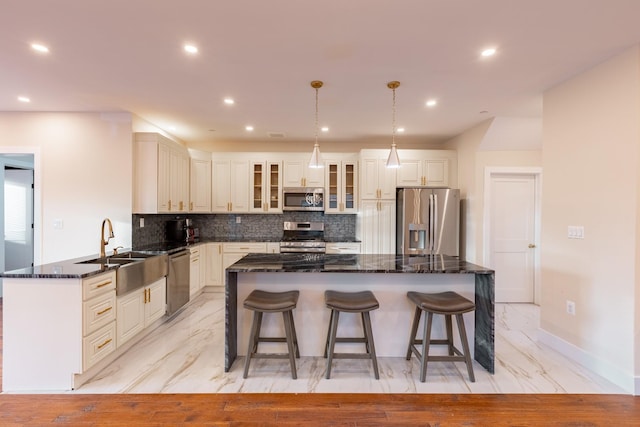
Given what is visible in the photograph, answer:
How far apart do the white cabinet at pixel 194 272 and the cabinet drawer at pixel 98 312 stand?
1.68 meters

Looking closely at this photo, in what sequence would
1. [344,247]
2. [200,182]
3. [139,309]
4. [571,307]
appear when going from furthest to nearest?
1. [200,182]
2. [344,247]
3. [139,309]
4. [571,307]

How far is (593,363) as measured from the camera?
251 centimetres

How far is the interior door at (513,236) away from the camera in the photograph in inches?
174

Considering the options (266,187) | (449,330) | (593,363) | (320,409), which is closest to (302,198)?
(266,187)

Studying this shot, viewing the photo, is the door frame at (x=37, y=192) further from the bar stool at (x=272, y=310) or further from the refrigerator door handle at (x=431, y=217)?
the refrigerator door handle at (x=431, y=217)

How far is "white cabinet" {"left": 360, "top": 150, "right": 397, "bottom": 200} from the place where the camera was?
4727mm

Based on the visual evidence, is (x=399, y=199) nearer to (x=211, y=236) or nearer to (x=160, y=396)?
(x=211, y=236)

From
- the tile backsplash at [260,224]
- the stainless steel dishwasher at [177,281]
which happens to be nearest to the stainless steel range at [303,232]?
the tile backsplash at [260,224]

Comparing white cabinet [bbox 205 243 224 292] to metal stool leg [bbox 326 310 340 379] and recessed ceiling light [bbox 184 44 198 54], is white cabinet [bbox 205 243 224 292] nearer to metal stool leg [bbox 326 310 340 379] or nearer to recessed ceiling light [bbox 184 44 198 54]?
metal stool leg [bbox 326 310 340 379]

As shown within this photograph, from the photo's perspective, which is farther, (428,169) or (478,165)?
(428,169)

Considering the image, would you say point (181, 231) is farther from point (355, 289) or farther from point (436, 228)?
point (436, 228)

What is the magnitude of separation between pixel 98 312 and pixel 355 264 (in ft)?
7.11

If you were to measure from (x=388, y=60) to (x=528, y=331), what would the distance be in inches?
132

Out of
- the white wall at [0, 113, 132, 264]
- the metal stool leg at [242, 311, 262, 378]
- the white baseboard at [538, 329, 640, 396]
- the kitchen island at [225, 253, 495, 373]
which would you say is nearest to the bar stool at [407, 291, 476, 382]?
the kitchen island at [225, 253, 495, 373]
